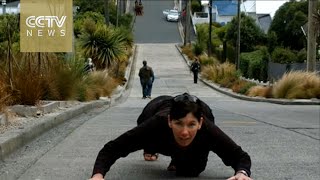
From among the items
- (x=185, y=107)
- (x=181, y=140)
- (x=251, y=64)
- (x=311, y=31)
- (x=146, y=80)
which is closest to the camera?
(x=185, y=107)

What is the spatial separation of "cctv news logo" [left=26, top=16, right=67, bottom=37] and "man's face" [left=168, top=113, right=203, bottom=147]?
9564 millimetres

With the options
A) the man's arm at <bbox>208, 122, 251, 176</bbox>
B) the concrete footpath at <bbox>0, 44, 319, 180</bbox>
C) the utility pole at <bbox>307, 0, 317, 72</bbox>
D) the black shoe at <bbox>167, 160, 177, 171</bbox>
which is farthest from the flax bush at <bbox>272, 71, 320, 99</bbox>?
the man's arm at <bbox>208, 122, 251, 176</bbox>

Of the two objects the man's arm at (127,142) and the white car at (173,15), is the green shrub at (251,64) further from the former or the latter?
the white car at (173,15)

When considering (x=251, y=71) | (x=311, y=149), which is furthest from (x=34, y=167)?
(x=251, y=71)

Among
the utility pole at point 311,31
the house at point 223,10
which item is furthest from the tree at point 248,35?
the house at point 223,10

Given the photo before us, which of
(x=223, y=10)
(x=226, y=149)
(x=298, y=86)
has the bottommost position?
(x=298, y=86)

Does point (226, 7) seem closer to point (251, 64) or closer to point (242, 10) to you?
point (242, 10)

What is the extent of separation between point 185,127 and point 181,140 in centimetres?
28

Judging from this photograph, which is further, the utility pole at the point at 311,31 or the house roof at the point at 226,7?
the house roof at the point at 226,7

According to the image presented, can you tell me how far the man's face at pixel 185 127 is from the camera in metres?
5.24

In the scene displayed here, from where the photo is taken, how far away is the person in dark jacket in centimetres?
528

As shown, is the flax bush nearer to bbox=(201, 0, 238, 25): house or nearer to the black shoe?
the black shoe

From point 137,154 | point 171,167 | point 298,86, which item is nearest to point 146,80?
point 298,86

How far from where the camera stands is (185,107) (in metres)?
5.21
